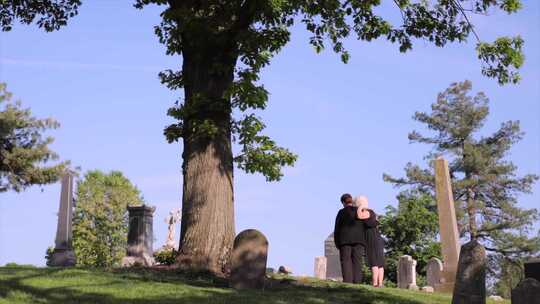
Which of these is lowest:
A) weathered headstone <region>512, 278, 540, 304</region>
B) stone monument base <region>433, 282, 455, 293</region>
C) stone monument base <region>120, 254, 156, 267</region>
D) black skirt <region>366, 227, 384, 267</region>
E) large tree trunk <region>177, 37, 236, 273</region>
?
stone monument base <region>433, 282, 455, 293</region>

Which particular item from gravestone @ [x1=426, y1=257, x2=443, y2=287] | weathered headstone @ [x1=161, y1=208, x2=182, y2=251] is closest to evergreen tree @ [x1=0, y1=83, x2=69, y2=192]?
weathered headstone @ [x1=161, y1=208, x2=182, y2=251]

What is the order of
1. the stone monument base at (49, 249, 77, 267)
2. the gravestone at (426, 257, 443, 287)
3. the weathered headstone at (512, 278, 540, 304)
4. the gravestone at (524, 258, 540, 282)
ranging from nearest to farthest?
the weathered headstone at (512, 278, 540, 304)
the gravestone at (524, 258, 540, 282)
the gravestone at (426, 257, 443, 287)
the stone monument base at (49, 249, 77, 267)

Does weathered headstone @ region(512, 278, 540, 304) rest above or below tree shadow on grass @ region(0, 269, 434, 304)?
above

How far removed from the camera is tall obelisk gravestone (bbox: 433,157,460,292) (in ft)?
66.1

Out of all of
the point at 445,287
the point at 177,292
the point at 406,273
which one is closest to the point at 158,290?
the point at 177,292

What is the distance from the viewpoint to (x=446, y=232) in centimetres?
2067

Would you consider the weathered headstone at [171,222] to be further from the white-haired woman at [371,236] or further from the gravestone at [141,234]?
the white-haired woman at [371,236]

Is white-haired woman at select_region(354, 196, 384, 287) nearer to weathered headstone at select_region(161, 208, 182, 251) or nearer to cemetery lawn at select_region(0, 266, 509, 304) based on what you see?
cemetery lawn at select_region(0, 266, 509, 304)

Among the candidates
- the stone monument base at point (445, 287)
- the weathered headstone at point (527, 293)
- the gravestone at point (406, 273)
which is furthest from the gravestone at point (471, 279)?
the gravestone at point (406, 273)

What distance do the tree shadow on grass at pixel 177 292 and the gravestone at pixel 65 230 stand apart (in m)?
10.5

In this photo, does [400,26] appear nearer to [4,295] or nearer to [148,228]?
[4,295]

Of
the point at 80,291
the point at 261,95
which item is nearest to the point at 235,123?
the point at 261,95

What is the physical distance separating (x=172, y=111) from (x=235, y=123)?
4.86ft

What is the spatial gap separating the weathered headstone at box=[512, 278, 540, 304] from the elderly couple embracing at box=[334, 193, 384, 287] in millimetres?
4675
